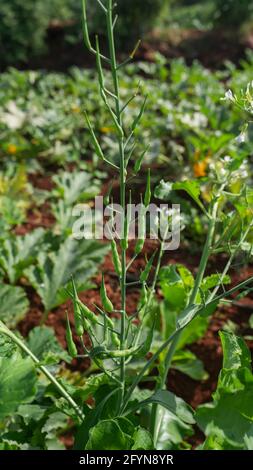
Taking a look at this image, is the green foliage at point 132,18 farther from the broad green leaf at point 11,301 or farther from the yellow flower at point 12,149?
the broad green leaf at point 11,301

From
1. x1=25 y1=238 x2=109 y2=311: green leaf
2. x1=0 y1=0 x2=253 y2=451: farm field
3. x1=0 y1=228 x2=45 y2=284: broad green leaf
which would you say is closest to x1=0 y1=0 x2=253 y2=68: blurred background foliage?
x1=0 y1=0 x2=253 y2=451: farm field

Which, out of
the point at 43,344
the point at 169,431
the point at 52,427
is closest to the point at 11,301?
the point at 43,344

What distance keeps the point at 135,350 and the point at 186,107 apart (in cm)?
397

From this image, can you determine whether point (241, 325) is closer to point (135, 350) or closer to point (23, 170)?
point (135, 350)

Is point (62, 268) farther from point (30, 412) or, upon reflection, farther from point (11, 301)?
point (30, 412)

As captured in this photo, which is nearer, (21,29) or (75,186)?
(75,186)

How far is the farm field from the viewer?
1.36 metres

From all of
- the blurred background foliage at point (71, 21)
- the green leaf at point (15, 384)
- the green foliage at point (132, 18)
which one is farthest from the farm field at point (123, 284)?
the green foliage at point (132, 18)

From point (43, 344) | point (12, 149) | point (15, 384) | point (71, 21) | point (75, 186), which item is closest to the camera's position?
point (15, 384)

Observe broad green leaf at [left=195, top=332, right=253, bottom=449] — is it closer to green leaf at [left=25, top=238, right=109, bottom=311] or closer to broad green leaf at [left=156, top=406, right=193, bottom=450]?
broad green leaf at [left=156, top=406, right=193, bottom=450]

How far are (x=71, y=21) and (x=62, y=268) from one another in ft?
42.1

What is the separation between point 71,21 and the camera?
14.1 m

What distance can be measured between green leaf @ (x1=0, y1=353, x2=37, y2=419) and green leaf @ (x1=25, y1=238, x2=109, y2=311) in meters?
1.11

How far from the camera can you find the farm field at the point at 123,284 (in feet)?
4.47
